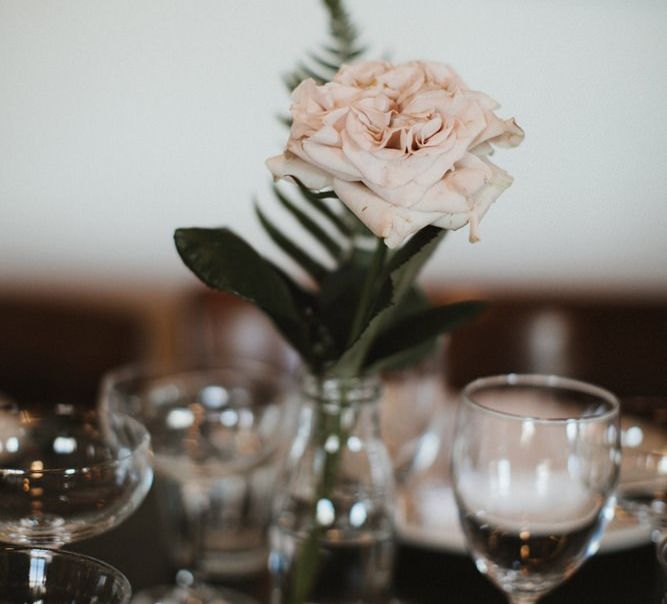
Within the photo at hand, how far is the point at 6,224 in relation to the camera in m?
1.95

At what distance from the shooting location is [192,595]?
75 centimetres

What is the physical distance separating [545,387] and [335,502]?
0.56 feet

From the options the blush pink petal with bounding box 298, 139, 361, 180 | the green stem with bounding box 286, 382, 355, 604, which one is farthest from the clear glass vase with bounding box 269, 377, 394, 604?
the blush pink petal with bounding box 298, 139, 361, 180

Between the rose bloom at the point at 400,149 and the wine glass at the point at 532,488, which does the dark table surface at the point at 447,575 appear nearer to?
the wine glass at the point at 532,488

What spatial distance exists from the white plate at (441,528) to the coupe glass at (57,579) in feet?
1.15

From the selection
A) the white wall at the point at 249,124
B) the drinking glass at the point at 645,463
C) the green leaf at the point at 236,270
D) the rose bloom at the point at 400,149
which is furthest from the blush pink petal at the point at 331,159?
the white wall at the point at 249,124

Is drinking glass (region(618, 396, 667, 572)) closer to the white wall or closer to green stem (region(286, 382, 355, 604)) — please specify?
green stem (region(286, 382, 355, 604))

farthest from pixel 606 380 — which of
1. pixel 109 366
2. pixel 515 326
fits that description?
pixel 109 366

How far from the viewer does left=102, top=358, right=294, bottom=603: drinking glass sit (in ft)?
2.62

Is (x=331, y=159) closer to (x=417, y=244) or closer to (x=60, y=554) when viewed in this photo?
(x=417, y=244)

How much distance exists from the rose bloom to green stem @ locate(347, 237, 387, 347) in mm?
71

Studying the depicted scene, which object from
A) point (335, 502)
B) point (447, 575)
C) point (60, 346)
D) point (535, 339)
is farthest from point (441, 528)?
point (60, 346)

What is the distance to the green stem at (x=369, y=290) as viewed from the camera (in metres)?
0.56

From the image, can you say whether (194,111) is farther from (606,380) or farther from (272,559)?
(272,559)
